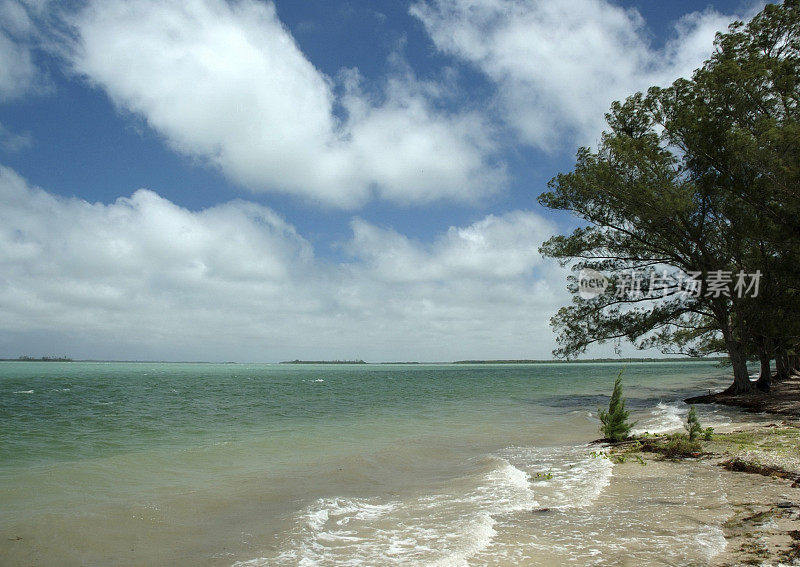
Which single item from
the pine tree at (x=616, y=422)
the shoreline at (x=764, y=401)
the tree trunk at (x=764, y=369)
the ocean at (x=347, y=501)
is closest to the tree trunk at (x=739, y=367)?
the shoreline at (x=764, y=401)

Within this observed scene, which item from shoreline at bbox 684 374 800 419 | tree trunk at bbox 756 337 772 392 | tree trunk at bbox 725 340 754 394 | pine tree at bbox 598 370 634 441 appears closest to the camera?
pine tree at bbox 598 370 634 441

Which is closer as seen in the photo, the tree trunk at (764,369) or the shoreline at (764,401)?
the shoreline at (764,401)

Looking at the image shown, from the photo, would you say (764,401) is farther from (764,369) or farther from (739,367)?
(764,369)

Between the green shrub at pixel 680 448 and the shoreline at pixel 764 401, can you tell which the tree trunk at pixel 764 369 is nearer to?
the shoreline at pixel 764 401

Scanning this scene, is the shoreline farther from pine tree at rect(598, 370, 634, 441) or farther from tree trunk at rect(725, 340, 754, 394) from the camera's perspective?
pine tree at rect(598, 370, 634, 441)

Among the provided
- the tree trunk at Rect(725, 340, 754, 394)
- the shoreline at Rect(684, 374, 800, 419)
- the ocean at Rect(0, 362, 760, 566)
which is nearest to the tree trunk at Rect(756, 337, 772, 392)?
the shoreline at Rect(684, 374, 800, 419)

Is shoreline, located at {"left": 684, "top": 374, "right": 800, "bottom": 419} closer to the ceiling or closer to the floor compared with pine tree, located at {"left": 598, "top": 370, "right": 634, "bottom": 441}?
closer to the floor

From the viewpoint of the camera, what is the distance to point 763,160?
1434 cm

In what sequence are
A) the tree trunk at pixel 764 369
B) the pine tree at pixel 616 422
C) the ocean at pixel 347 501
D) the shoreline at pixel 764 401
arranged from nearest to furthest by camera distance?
the ocean at pixel 347 501
the pine tree at pixel 616 422
the shoreline at pixel 764 401
the tree trunk at pixel 764 369

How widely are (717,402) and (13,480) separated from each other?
27.5 meters

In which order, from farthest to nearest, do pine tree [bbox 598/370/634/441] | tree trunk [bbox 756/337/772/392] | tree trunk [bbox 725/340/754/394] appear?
tree trunk [bbox 756/337/772/392] → tree trunk [bbox 725/340/754/394] → pine tree [bbox 598/370/634/441]

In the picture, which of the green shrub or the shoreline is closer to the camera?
the green shrub

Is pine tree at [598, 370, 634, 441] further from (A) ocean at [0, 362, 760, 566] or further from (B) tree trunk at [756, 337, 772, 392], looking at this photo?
(B) tree trunk at [756, 337, 772, 392]

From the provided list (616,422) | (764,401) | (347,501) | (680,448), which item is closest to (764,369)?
(764,401)
